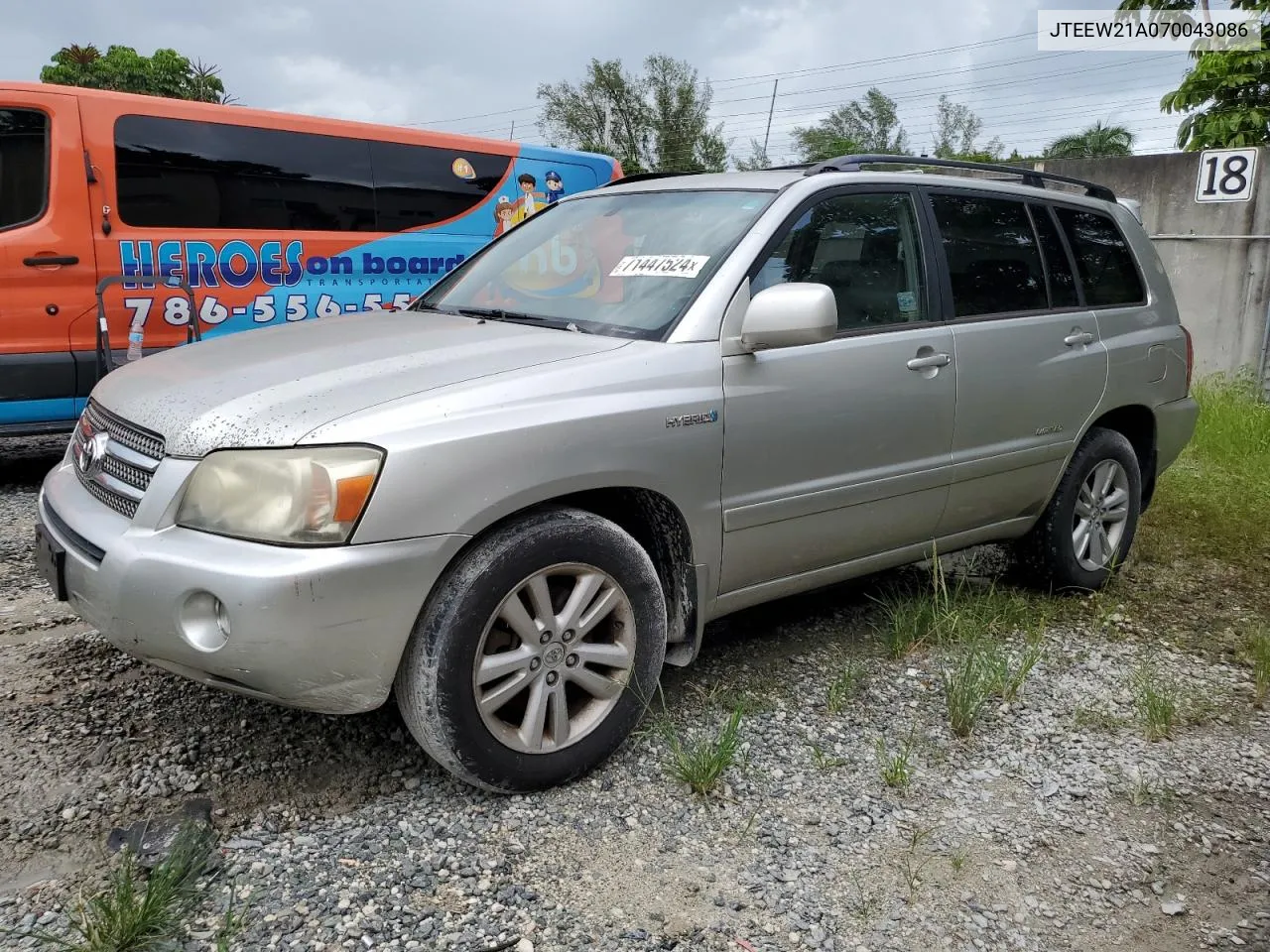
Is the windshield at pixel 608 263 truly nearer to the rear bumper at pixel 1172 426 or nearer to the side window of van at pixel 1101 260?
the side window of van at pixel 1101 260

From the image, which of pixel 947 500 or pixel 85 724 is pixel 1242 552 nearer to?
pixel 947 500

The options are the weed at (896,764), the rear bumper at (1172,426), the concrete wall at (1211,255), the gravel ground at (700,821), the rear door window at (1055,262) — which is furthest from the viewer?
the concrete wall at (1211,255)

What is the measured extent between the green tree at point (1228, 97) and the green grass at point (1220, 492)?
33.3ft

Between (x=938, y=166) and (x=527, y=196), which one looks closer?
(x=938, y=166)

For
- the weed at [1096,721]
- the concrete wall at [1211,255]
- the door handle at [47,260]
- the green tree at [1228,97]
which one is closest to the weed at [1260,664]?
the weed at [1096,721]

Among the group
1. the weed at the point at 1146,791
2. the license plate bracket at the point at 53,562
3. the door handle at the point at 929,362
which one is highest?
the door handle at the point at 929,362

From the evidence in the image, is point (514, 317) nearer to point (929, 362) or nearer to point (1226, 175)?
A: point (929, 362)

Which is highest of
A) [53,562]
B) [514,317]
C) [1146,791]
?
[514,317]

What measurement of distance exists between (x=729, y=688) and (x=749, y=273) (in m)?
1.35

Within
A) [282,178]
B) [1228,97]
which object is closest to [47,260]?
[282,178]

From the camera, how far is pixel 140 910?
2123mm

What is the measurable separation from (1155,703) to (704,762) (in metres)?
1.57

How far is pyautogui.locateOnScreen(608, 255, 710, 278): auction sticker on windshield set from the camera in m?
3.26

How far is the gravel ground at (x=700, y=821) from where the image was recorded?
2348 millimetres
